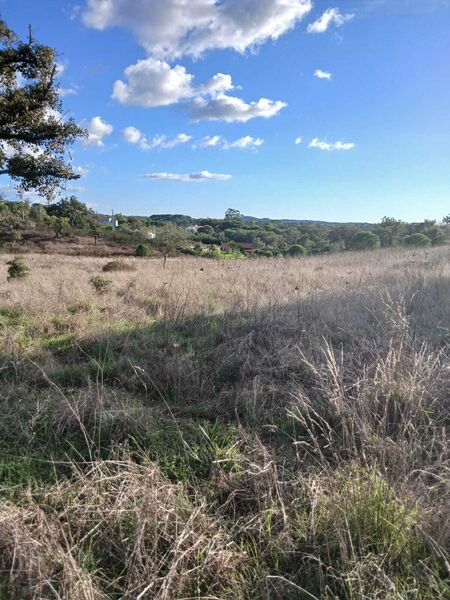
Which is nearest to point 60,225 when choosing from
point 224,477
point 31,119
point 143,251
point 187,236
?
point 143,251

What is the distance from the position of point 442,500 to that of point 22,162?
9703 mm

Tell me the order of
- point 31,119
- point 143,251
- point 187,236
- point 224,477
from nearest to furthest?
1. point 224,477
2. point 31,119
3. point 187,236
4. point 143,251

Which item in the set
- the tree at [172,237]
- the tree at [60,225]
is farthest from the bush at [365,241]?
the tree at [60,225]

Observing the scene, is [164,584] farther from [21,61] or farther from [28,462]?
[21,61]

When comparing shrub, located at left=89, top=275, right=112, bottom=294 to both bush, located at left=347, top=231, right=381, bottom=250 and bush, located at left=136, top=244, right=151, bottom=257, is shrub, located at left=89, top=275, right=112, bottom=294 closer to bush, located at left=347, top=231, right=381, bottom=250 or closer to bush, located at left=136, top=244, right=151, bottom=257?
bush, located at left=347, top=231, right=381, bottom=250

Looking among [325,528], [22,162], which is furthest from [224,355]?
[22,162]

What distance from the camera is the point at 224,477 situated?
2.27 meters

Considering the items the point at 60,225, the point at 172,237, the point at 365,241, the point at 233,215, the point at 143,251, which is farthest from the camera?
the point at 233,215

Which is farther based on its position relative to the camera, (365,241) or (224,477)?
(365,241)

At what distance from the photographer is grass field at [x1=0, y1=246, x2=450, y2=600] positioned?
1.66 meters

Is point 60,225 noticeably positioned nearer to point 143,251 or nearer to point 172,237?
point 143,251

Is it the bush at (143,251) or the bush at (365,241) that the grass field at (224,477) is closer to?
the bush at (365,241)

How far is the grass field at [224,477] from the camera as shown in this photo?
1661 mm

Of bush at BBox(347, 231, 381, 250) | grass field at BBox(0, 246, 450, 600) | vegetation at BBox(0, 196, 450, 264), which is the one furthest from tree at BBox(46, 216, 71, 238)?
grass field at BBox(0, 246, 450, 600)
